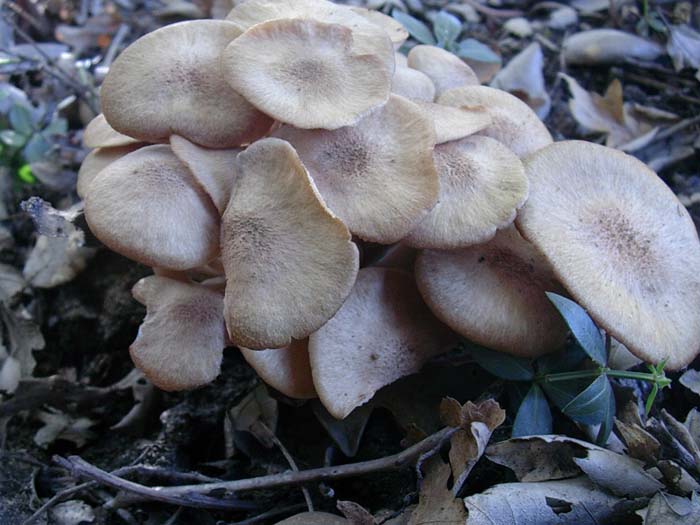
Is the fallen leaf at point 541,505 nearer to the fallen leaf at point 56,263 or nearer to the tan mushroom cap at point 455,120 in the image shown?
the tan mushroom cap at point 455,120

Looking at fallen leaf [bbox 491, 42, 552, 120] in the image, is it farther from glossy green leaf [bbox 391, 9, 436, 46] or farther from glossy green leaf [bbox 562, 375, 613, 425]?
glossy green leaf [bbox 562, 375, 613, 425]

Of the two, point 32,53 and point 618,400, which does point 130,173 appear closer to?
point 618,400

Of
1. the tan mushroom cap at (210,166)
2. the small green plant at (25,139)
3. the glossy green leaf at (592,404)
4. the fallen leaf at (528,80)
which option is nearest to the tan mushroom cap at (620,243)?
the glossy green leaf at (592,404)

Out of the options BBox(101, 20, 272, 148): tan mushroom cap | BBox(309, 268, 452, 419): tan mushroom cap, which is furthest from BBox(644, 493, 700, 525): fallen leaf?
BBox(101, 20, 272, 148): tan mushroom cap

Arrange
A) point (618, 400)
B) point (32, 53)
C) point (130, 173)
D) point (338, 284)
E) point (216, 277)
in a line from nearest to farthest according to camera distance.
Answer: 1. point (338, 284)
2. point (130, 173)
3. point (618, 400)
4. point (216, 277)
5. point (32, 53)

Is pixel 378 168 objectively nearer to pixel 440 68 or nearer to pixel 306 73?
pixel 306 73

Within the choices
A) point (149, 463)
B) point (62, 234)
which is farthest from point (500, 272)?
point (62, 234)

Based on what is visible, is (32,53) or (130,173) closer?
(130,173)
